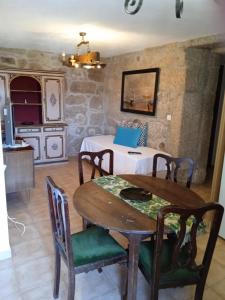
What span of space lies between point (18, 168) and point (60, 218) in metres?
1.81

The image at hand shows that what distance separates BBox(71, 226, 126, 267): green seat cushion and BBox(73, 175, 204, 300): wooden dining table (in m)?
0.16

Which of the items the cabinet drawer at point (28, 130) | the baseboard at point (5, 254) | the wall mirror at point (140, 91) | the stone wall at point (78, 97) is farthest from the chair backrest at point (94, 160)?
the stone wall at point (78, 97)

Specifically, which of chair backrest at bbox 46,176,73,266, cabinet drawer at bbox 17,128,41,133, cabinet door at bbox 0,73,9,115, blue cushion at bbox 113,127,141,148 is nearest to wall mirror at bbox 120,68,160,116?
blue cushion at bbox 113,127,141,148

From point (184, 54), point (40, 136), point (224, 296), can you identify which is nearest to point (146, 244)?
point (224, 296)

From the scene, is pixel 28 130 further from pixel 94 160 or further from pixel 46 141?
pixel 94 160

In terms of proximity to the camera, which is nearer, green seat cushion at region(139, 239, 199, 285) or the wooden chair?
the wooden chair

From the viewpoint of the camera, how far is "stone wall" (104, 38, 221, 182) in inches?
148

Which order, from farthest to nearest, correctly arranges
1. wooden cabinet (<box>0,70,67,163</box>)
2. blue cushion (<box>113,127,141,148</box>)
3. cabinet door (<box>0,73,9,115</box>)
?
wooden cabinet (<box>0,70,67,163</box>) < cabinet door (<box>0,73,9,115</box>) < blue cushion (<box>113,127,141,148</box>)

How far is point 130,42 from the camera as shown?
3873 mm

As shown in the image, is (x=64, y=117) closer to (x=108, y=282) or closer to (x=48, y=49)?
(x=48, y=49)

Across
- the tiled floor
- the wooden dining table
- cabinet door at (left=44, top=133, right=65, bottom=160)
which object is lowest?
the tiled floor

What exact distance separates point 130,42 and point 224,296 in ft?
11.6

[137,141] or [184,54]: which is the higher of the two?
[184,54]

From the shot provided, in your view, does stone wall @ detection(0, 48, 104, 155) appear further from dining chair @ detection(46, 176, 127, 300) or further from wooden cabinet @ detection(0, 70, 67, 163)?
dining chair @ detection(46, 176, 127, 300)
